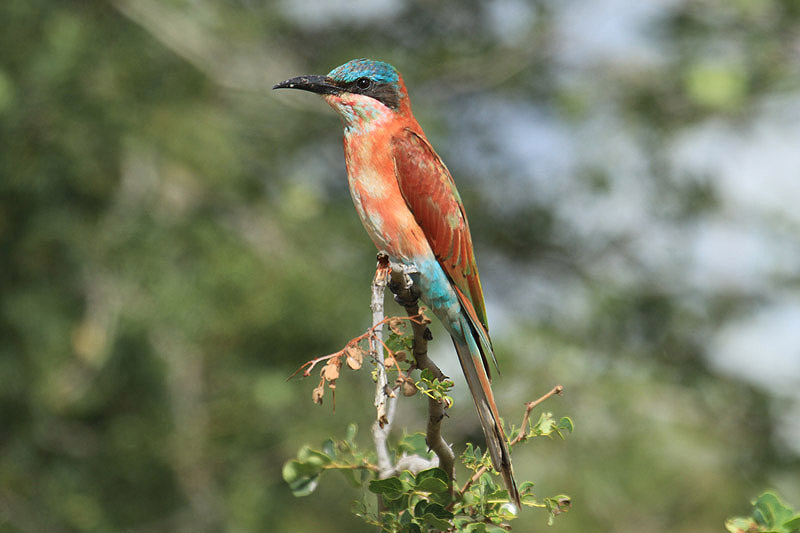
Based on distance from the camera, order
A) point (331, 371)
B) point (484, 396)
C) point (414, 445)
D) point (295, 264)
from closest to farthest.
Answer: point (331, 371) → point (414, 445) → point (484, 396) → point (295, 264)

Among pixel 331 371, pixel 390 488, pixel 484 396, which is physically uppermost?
pixel 484 396

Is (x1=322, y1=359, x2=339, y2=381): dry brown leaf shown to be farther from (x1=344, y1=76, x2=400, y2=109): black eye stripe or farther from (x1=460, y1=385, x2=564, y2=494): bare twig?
(x1=344, y1=76, x2=400, y2=109): black eye stripe

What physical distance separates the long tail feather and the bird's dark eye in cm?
74

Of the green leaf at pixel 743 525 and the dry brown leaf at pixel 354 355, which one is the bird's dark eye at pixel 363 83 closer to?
the dry brown leaf at pixel 354 355

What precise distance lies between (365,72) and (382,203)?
460mm

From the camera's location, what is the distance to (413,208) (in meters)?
2.39

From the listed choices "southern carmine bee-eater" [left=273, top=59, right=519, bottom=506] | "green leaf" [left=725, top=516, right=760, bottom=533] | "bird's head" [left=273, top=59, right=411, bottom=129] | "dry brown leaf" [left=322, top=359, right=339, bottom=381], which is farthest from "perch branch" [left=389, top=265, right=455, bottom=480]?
"bird's head" [left=273, top=59, right=411, bottom=129]

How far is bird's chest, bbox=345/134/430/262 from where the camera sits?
2354 mm

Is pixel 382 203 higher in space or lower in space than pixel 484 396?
higher

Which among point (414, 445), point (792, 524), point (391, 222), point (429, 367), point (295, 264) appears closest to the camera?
point (792, 524)

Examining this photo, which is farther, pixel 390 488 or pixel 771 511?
pixel 390 488

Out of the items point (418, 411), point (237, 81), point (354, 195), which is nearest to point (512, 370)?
point (418, 411)

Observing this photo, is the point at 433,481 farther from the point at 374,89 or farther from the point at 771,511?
the point at 374,89

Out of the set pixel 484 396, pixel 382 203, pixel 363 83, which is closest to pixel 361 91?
pixel 363 83
